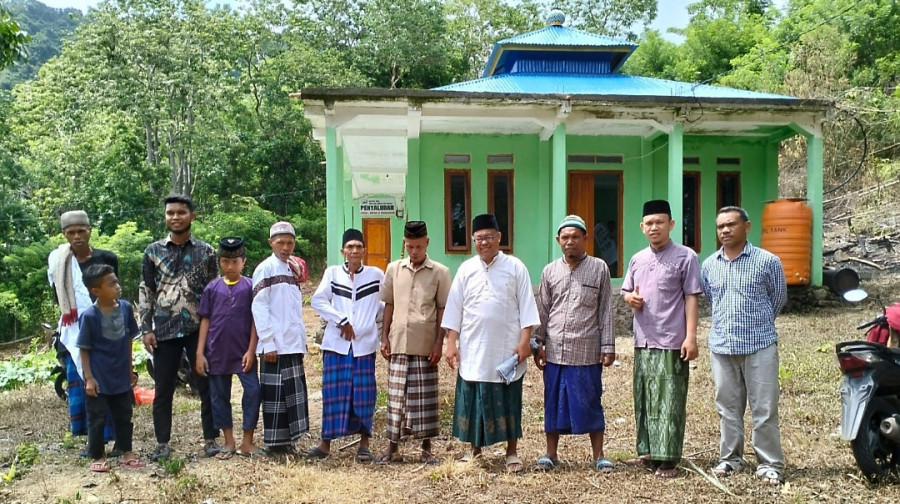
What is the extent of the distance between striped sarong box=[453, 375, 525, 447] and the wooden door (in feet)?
34.1

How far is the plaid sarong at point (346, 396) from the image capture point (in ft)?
16.2

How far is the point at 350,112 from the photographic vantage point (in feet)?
35.2

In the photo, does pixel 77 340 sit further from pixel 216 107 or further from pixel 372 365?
pixel 216 107

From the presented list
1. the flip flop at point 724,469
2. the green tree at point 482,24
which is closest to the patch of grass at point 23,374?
the flip flop at point 724,469

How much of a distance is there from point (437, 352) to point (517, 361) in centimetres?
55

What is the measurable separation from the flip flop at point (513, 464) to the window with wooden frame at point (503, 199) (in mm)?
8140

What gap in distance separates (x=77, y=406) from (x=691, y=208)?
10.8m

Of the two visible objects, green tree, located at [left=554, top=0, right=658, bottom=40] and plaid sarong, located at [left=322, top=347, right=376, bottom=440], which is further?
green tree, located at [left=554, top=0, right=658, bottom=40]

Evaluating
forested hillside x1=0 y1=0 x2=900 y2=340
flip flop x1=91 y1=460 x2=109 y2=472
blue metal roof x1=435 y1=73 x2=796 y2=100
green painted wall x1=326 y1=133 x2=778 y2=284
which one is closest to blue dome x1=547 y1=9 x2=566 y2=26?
blue metal roof x1=435 y1=73 x2=796 y2=100

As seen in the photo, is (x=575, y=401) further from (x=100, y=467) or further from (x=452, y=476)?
(x=100, y=467)

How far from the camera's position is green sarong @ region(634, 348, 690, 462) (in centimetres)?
438

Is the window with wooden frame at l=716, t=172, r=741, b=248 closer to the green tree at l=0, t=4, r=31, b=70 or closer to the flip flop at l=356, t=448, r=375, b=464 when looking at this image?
the flip flop at l=356, t=448, r=375, b=464

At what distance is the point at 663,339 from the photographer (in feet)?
14.6

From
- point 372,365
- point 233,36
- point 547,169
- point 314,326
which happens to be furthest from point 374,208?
point 233,36
